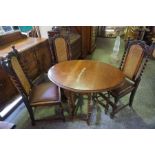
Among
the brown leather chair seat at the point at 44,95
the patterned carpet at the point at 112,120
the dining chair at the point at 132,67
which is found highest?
the dining chair at the point at 132,67

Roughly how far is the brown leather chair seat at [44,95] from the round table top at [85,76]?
0.86 ft

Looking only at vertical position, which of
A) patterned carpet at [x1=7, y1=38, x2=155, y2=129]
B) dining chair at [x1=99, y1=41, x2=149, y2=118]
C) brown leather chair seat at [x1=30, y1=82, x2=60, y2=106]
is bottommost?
patterned carpet at [x1=7, y1=38, x2=155, y2=129]

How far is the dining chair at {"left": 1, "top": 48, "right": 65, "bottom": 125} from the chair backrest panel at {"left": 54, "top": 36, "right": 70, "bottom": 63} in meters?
0.62

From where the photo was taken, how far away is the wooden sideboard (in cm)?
214

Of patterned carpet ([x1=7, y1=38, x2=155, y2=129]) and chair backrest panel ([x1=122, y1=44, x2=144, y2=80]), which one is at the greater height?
chair backrest panel ([x1=122, y1=44, x2=144, y2=80])

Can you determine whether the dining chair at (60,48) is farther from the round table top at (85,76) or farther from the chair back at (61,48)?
the round table top at (85,76)

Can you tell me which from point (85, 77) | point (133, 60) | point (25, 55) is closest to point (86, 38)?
point (25, 55)

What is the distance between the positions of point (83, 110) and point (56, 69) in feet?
2.81

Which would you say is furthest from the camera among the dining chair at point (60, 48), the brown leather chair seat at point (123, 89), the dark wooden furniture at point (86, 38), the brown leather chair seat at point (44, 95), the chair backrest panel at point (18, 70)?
the dark wooden furniture at point (86, 38)

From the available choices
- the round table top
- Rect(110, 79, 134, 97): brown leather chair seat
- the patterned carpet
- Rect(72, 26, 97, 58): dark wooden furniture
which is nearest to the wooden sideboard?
the patterned carpet

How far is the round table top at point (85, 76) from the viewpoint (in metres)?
1.49

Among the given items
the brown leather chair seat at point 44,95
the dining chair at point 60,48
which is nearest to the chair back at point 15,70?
the brown leather chair seat at point 44,95

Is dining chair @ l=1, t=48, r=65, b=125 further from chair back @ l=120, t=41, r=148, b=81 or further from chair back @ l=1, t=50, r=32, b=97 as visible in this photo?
chair back @ l=120, t=41, r=148, b=81

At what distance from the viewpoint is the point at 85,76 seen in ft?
A: 5.53
